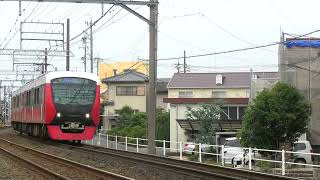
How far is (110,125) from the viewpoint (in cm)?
5975

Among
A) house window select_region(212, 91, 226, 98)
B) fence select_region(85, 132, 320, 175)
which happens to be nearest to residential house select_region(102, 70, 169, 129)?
house window select_region(212, 91, 226, 98)

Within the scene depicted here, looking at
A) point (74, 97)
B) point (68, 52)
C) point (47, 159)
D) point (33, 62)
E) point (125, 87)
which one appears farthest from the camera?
point (125, 87)

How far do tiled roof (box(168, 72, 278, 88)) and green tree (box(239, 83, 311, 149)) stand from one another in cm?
2758

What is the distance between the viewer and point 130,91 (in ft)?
201

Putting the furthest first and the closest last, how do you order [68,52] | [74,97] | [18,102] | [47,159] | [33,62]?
1. [33,62]
2. [68,52]
3. [18,102]
4. [74,97]
5. [47,159]

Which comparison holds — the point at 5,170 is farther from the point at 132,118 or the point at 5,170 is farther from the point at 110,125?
the point at 110,125

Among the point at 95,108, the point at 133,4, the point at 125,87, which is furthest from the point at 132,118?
the point at 133,4

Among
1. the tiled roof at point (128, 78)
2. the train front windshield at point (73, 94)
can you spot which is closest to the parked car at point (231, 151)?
the train front windshield at point (73, 94)

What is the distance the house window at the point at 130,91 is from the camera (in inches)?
2396

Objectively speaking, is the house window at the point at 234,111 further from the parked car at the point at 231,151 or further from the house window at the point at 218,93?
the parked car at the point at 231,151

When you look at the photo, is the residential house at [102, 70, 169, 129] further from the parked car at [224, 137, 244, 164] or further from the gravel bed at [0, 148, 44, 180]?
the gravel bed at [0, 148, 44, 180]

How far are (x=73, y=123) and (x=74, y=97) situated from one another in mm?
1285

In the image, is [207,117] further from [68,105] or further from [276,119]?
[276,119]

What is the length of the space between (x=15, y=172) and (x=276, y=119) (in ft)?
36.4
